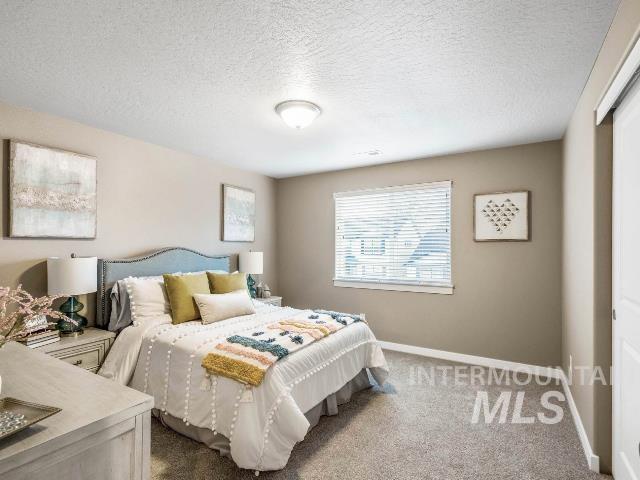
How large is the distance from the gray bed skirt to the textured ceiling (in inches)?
Answer: 91.4

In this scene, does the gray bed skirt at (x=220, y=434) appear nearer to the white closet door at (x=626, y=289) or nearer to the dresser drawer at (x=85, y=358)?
the dresser drawer at (x=85, y=358)

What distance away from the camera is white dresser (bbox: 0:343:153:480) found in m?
0.98

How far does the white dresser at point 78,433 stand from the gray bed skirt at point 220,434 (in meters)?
1.17

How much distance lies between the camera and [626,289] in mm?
1867

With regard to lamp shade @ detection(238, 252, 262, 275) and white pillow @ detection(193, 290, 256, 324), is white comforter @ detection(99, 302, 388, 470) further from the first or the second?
lamp shade @ detection(238, 252, 262, 275)

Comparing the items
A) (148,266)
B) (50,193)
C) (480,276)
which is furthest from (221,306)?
(480,276)

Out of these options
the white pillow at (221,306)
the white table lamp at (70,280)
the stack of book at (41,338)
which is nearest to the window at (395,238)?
the white pillow at (221,306)

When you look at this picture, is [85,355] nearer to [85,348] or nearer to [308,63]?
[85,348]

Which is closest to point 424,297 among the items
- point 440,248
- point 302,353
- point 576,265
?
point 440,248

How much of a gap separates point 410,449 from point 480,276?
2255mm

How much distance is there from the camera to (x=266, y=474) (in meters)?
2.09

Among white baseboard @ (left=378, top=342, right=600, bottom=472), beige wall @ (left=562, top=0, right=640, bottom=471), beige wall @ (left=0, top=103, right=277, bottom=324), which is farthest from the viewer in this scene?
beige wall @ (left=0, top=103, right=277, bottom=324)

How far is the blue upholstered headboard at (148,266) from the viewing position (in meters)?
3.22

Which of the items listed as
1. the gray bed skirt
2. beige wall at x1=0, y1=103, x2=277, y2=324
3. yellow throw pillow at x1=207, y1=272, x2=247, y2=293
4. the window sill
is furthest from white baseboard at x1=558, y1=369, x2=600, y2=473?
beige wall at x1=0, y1=103, x2=277, y2=324
